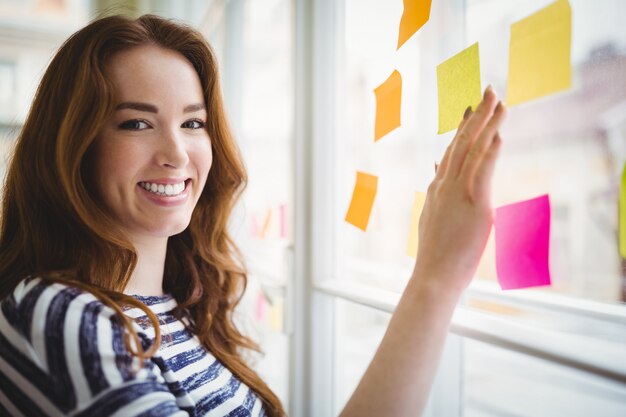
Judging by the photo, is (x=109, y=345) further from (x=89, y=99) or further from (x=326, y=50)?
(x=326, y=50)

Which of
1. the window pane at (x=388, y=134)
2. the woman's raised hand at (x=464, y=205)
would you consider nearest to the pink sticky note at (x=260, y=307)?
the window pane at (x=388, y=134)

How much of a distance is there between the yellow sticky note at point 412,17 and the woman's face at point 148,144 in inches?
15.7

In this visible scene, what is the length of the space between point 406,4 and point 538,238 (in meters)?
0.45

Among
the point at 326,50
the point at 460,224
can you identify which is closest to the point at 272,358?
the point at 326,50

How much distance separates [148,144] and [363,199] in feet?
1.39

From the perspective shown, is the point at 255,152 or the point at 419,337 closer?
the point at 419,337

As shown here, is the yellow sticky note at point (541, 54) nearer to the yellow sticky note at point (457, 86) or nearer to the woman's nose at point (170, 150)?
the yellow sticky note at point (457, 86)

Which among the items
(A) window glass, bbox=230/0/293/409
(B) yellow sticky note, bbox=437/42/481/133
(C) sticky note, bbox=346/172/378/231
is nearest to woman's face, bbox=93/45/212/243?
(C) sticky note, bbox=346/172/378/231

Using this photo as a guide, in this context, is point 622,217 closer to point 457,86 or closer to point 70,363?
point 457,86

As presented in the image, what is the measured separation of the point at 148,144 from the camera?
75 cm

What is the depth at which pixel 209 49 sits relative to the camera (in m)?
0.89

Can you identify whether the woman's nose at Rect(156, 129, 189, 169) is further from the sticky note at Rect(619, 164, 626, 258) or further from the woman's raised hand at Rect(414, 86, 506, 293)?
the sticky note at Rect(619, 164, 626, 258)

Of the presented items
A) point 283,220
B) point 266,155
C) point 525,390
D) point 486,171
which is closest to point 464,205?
point 486,171

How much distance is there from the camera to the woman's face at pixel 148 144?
728 mm
